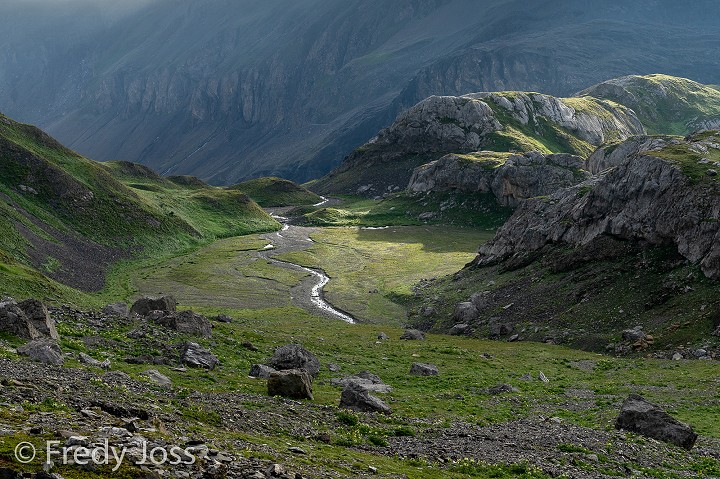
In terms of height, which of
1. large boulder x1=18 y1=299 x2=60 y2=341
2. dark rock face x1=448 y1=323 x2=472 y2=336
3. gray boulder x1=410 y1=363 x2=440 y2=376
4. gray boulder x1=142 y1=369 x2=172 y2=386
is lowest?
dark rock face x1=448 y1=323 x2=472 y2=336

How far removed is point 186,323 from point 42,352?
23510 millimetres

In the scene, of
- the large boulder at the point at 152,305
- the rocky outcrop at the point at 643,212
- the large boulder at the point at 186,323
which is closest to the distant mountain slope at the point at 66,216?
the large boulder at the point at 152,305

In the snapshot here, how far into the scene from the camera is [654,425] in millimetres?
40688

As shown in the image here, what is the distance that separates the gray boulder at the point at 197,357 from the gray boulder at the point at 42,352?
38.1 ft

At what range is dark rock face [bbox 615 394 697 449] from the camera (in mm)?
39219

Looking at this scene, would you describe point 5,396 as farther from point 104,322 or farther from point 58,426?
point 104,322

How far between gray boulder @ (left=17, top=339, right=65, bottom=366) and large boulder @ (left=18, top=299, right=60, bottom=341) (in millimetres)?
6493

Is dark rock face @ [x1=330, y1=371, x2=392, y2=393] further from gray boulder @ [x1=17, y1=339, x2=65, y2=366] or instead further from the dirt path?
the dirt path

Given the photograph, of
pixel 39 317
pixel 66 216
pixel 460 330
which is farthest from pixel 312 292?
pixel 39 317

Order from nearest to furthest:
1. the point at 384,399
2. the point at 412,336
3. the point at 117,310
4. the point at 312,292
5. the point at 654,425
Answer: the point at 654,425
the point at 384,399
the point at 117,310
the point at 412,336
the point at 312,292

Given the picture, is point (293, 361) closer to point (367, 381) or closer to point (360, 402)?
point (367, 381)

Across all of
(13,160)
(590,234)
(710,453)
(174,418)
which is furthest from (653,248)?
(13,160)

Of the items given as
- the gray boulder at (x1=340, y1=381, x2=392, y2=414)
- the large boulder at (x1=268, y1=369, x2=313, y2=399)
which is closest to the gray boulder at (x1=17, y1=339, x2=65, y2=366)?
the large boulder at (x1=268, y1=369, x2=313, y2=399)

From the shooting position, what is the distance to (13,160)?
166 m
